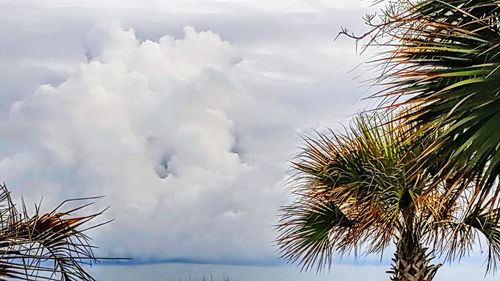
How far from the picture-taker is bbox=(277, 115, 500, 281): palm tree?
315 inches

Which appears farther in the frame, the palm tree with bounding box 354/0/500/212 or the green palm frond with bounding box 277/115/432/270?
the green palm frond with bounding box 277/115/432/270

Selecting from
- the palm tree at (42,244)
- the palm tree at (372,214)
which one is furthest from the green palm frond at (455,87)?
the palm tree at (372,214)

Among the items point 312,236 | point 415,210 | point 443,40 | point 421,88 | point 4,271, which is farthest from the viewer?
point 312,236

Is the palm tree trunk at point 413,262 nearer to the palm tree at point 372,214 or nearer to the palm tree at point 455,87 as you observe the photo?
the palm tree at point 372,214

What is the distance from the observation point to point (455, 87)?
4.64 meters

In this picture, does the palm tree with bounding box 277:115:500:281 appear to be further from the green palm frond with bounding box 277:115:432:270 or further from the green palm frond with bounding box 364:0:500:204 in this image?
the green palm frond with bounding box 364:0:500:204

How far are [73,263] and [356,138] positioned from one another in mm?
4280

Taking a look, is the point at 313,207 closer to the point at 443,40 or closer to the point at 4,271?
the point at 443,40

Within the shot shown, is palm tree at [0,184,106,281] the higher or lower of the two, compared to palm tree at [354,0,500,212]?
lower

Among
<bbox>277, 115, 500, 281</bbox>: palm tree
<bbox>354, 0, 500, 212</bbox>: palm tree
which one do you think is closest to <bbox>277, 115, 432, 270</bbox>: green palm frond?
<bbox>277, 115, 500, 281</bbox>: palm tree

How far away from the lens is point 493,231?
27.6ft

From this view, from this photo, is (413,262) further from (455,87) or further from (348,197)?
(455,87)

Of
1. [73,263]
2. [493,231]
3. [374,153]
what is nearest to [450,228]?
[493,231]

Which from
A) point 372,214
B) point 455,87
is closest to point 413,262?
point 372,214
